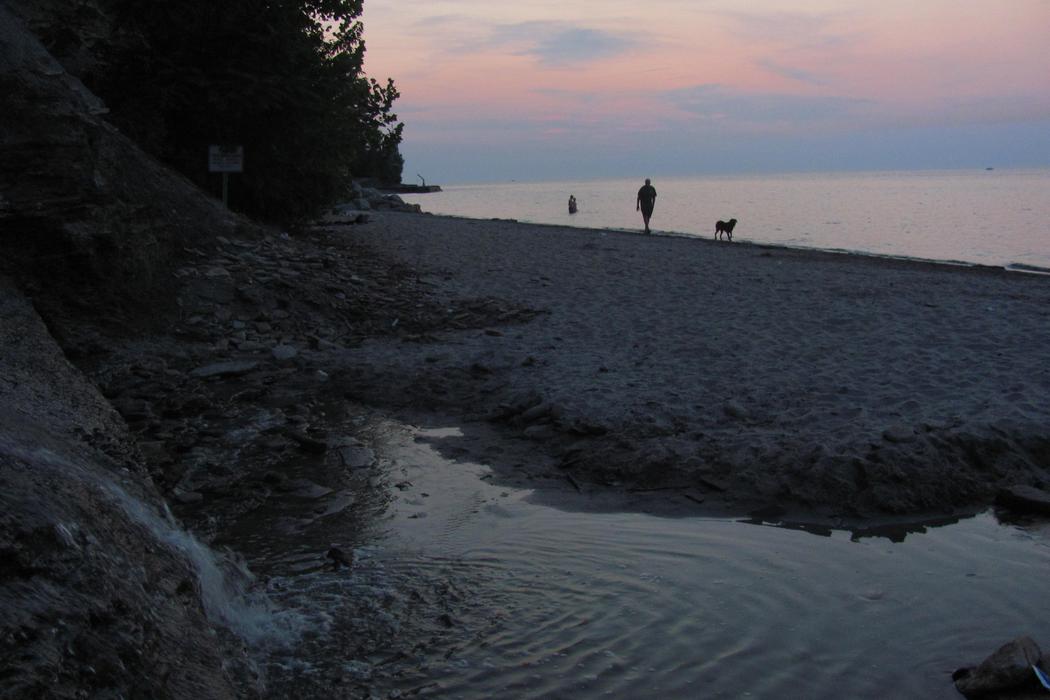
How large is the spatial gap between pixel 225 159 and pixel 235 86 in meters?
1.37

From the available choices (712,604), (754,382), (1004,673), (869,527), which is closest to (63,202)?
(754,382)

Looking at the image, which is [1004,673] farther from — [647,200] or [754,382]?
[647,200]

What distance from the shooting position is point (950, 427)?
715 cm

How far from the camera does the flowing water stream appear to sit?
4.10 m

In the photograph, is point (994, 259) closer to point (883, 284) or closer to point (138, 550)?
point (883, 284)

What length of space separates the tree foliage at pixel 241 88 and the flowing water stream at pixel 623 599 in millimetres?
12462

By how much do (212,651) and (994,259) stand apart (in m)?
29.7

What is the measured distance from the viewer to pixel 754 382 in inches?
343

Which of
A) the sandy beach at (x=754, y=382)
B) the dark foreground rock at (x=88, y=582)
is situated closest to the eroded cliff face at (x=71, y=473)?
the dark foreground rock at (x=88, y=582)

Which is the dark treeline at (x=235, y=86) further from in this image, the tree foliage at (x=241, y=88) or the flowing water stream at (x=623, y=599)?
the flowing water stream at (x=623, y=599)

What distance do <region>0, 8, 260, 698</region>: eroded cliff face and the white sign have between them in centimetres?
581

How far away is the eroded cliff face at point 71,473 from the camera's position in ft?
9.08

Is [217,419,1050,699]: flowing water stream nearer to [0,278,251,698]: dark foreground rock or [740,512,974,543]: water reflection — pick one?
[740,512,974,543]: water reflection

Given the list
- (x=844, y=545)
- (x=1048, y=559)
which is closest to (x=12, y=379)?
(x=844, y=545)
